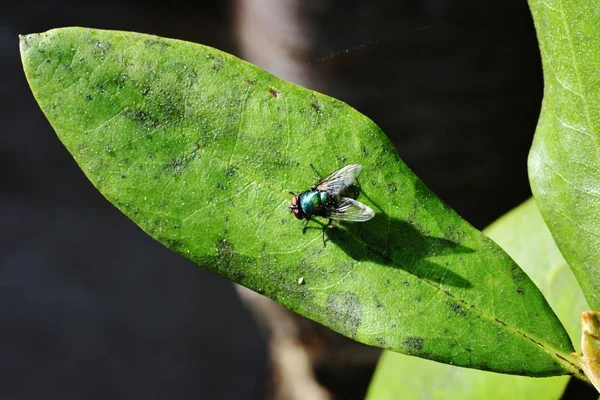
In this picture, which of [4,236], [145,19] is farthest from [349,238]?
[4,236]

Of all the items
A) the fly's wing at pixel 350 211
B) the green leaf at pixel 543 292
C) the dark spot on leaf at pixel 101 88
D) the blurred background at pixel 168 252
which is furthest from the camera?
the blurred background at pixel 168 252

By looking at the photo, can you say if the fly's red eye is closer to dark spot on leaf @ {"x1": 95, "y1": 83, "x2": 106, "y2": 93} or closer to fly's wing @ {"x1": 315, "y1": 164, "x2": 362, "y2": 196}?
fly's wing @ {"x1": 315, "y1": 164, "x2": 362, "y2": 196}

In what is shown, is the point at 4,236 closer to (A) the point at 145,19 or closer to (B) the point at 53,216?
(B) the point at 53,216

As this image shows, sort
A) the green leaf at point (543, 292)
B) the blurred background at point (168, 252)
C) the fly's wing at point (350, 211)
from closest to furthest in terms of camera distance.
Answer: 1. the fly's wing at point (350, 211)
2. the green leaf at point (543, 292)
3. the blurred background at point (168, 252)

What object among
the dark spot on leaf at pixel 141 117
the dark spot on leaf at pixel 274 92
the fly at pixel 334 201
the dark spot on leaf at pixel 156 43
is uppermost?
the dark spot on leaf at pixel 156 43

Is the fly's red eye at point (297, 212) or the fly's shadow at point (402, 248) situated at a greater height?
the fly's red eye at point (297, 212)

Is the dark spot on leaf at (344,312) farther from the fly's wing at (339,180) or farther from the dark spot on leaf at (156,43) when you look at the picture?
the dark spot on leaf at (156,43)

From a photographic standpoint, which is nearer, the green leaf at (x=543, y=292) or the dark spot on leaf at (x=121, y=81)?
the dark spot on leaf at (x=121, y=81)

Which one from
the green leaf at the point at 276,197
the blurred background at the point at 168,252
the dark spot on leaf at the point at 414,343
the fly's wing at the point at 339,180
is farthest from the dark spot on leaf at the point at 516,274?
the blurred background at the point at 168,252
